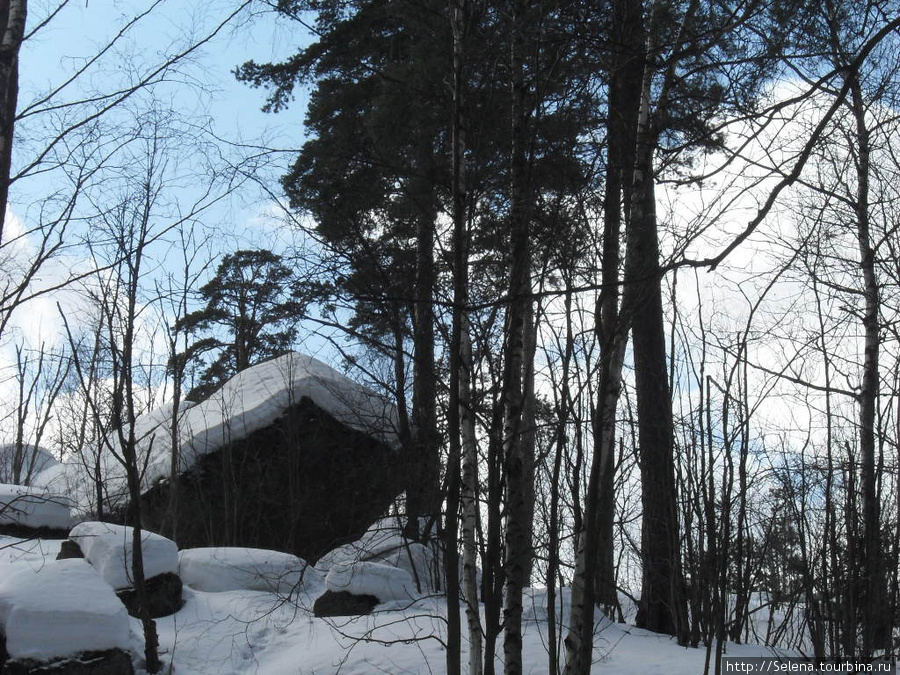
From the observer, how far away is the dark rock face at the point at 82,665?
647 centimetres

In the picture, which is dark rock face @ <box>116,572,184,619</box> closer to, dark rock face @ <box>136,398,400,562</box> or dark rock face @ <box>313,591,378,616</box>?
dark rock face @ <box>313,591,378,616</box>

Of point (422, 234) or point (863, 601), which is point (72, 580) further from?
point (863, 601)

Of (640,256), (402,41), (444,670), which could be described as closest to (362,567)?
(444,670)

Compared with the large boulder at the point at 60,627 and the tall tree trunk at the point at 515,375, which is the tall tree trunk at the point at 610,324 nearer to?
the tall tree trunk at the point at 515,375

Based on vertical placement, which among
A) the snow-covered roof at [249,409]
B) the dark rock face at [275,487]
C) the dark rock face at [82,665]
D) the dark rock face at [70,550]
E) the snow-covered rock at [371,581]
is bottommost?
the dark rock face at [82,665]

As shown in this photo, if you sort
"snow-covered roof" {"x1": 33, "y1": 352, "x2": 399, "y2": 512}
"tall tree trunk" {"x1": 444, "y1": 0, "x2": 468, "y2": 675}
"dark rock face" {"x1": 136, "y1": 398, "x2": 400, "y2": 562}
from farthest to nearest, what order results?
1. "snow-covered roof" {"x1": 33, "y1": 352, "x2": 399, "y2": 512}
2. "dark rock face" {"x1": 136, "y1": 398, "x2": 400, "y2": 562}
3. "tall tree trunk" {"x1": 444, "y1": 0, "x2": 468, "y2": 675}

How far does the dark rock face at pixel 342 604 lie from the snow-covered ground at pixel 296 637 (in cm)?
19

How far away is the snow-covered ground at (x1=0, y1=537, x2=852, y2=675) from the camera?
20.8 feet

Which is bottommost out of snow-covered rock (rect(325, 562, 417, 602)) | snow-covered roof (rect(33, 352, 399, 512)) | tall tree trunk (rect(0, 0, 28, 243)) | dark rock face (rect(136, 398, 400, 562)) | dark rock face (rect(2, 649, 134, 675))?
dark rock face (rect(2, 649, 134, 675))

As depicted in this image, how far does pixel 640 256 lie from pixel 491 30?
1676 mm

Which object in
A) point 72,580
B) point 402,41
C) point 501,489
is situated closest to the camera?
point 501,489

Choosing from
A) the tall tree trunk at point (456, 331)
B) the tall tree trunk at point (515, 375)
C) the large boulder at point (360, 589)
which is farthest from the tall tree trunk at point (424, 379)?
the large boulder at point (360, 589)

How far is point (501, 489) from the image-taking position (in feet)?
14.6

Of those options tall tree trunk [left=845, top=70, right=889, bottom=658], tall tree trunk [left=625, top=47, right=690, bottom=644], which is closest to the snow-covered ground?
tall tree trunk [left=625, top=47, right=690, bottom=644]
